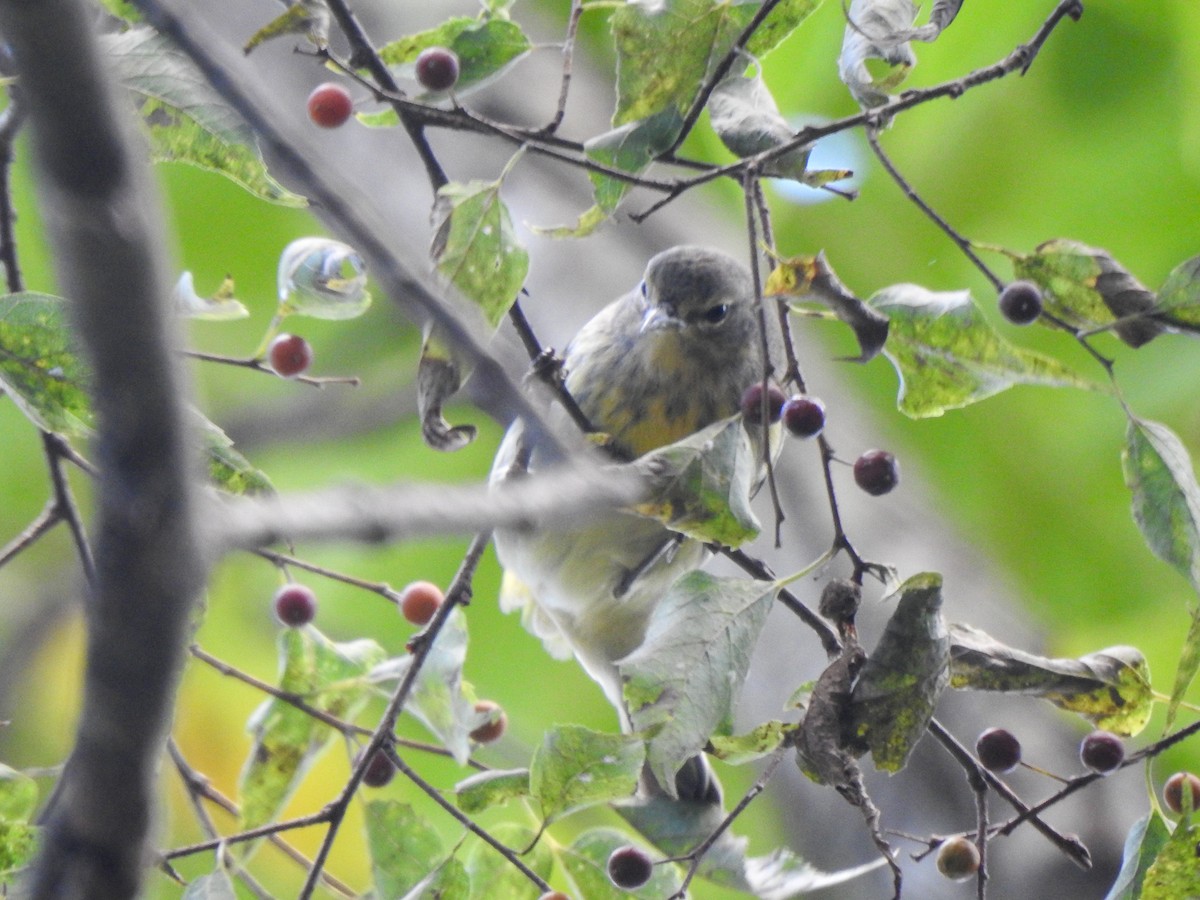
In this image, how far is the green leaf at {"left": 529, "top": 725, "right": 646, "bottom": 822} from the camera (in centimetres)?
153

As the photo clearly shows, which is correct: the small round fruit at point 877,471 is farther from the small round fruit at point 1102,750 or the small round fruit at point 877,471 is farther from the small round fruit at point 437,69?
the small round fruit at point 437,69

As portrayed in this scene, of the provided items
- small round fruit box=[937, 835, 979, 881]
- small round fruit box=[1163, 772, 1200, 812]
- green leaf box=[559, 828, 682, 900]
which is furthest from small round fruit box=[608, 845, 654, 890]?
small round fruit box=[1163, 772, 1200, 812]

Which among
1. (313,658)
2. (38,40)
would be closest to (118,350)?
(38,40)

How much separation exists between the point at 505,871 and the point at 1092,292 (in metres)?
1.08

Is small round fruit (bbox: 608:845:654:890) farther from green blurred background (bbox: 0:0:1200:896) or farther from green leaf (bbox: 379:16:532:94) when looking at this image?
green blurred background (bbox: 0:0:1200:896)

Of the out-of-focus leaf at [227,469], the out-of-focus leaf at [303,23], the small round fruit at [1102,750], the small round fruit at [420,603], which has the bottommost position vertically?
the small round fruit at [420,603]

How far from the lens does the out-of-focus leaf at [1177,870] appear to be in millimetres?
1472

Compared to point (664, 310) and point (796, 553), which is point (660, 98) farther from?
point (796, 553)

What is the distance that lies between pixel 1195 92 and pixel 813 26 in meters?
1.19

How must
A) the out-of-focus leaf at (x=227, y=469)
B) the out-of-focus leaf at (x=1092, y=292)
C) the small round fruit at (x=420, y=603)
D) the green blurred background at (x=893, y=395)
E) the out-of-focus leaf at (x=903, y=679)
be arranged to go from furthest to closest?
the green blurred background at (x=893, y=395) → the small round fruit at (x=420, y=603) → the out-of-focus leaf at (x=1092, y=292) → the out-of-focus leaf at (x=227, y=469) → the out-of-focus leaf at (x=903, y=679)

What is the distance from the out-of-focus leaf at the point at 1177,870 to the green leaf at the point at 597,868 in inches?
24.0

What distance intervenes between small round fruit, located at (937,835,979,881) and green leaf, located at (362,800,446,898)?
2.25ft

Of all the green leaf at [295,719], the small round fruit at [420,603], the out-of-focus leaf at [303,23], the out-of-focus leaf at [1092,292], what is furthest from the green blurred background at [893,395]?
the out-of-focus leaf at [303,23]

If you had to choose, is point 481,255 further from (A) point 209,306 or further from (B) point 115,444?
(B) point 115,444
